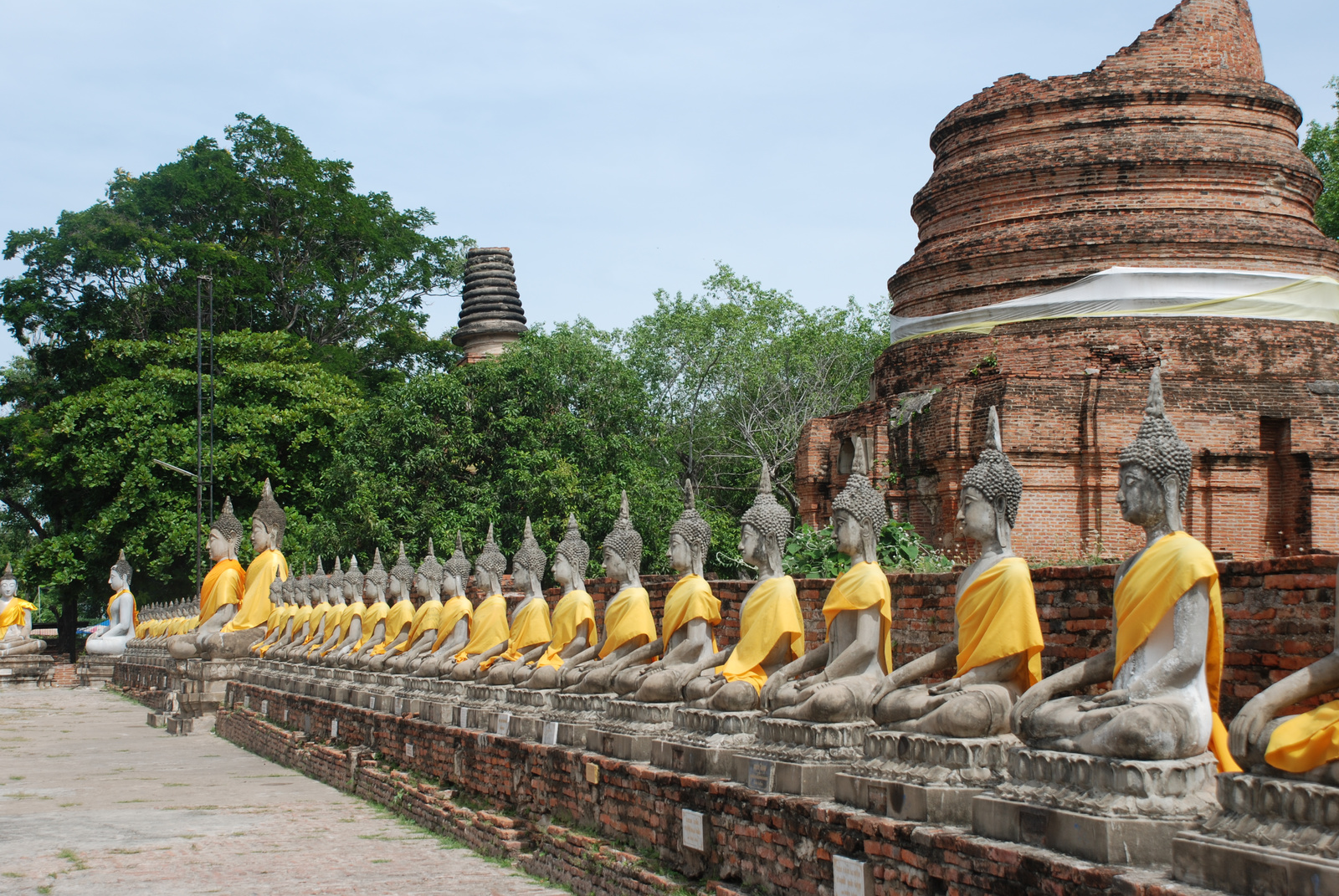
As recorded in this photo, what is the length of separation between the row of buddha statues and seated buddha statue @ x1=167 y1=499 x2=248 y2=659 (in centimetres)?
841

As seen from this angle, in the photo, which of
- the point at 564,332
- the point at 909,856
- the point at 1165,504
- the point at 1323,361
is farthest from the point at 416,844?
the point at 564,332

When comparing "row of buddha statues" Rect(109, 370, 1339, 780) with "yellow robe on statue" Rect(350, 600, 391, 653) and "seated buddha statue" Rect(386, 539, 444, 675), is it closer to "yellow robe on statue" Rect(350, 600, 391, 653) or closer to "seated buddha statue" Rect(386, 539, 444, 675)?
"seated buddha statue" Rect(386, 539, 444, 675)

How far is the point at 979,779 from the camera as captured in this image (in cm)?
543

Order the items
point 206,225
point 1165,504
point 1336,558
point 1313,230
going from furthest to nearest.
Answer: point 206,225 → point 1313,230 → point 1336,558 → point 1165,504

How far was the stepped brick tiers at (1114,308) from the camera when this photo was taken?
1559 cm

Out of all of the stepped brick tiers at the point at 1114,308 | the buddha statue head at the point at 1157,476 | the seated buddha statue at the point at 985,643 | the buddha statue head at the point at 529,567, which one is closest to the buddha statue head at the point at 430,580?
the buddha statue head at the point at 529,567

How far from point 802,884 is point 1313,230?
15.4 metres

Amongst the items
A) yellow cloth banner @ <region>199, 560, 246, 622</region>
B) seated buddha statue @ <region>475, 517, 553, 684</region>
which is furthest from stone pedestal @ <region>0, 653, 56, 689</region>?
seated buddha statue @ <region>475, 517, 553, 684</region>

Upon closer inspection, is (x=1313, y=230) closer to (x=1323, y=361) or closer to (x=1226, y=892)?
(x=1323, y=361)

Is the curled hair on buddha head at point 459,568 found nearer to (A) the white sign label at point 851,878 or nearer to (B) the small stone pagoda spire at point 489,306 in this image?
(A) the white sign label at point 851,878

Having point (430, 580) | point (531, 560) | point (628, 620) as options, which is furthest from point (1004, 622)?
point (430, 580)

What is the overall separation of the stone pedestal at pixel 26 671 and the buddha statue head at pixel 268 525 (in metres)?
9.67

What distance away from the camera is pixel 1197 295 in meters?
17.1

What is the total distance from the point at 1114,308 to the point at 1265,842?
14.1 meters
